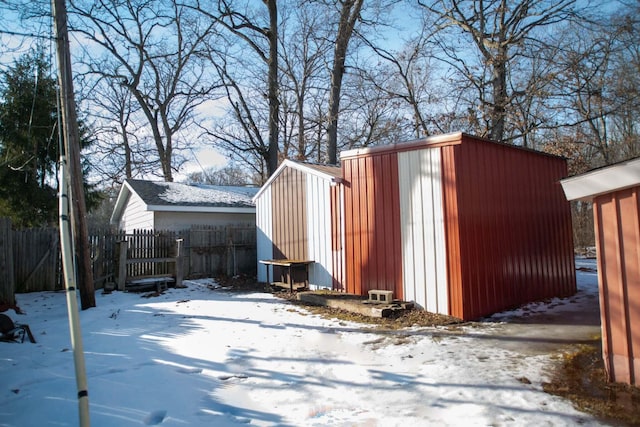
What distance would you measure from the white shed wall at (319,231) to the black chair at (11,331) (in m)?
5.75

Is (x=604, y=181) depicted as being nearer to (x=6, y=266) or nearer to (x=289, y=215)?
(x=289, y=215)

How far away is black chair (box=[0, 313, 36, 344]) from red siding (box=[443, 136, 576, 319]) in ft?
21.1

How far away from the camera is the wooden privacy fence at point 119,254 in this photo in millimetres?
10328

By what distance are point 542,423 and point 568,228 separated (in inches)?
310

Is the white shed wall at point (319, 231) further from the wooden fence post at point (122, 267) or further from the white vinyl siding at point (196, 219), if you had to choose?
the white vinyl siding at point (196, 219)

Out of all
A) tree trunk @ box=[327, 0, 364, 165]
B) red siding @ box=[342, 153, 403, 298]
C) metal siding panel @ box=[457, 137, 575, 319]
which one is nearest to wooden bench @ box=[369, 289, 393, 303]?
red siding @ box=[342, 153, 403, 298]

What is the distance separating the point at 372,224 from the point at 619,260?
15.6ft

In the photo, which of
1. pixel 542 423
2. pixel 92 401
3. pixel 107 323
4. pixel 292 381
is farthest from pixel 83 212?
pixel 542 423

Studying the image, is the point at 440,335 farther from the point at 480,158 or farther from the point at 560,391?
the point at 480,158

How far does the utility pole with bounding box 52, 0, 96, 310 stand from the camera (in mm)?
7984

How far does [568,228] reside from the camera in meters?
9.89

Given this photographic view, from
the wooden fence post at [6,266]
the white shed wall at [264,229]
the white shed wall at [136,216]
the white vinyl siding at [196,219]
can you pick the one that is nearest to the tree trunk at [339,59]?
the white vinyl siding at [196,219]

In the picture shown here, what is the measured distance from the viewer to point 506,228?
799 centimetres

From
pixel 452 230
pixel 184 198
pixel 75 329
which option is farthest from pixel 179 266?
pixel 75 329
